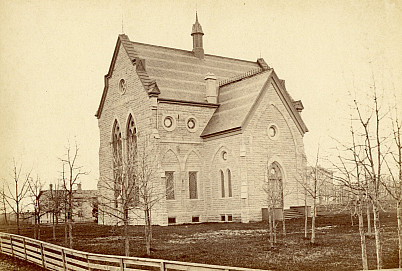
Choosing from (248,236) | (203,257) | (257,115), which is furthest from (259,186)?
(203,257)

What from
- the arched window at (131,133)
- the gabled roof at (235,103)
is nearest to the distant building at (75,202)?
the arched window at (131,133)

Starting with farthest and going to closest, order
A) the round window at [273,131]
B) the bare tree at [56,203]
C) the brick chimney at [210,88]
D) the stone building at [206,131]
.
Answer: the brick chimney at [210,88]
the round window at [273,131]
the stone building at [206,131]
the bare tree at [56,203]

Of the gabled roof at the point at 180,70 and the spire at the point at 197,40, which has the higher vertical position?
the spire at the point at 197,40

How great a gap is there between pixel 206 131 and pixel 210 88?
14.1ft

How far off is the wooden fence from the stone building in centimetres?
1393

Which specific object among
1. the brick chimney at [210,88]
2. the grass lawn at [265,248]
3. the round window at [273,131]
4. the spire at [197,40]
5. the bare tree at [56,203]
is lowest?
the grass lawn at [265,248]

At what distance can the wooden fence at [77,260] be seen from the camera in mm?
12544

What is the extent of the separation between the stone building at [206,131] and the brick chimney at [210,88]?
0.09 m

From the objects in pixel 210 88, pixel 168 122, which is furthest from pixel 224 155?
pixel 210 88

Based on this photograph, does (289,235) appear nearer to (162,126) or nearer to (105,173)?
(162,126)

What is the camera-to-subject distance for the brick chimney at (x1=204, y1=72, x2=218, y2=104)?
41.9 metres

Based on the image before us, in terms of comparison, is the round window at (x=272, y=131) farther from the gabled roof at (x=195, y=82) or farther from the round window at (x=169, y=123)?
the round window at (x=169, y=123)

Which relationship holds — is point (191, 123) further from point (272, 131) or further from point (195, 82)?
point (272, 131)

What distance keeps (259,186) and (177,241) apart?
13.5 m
